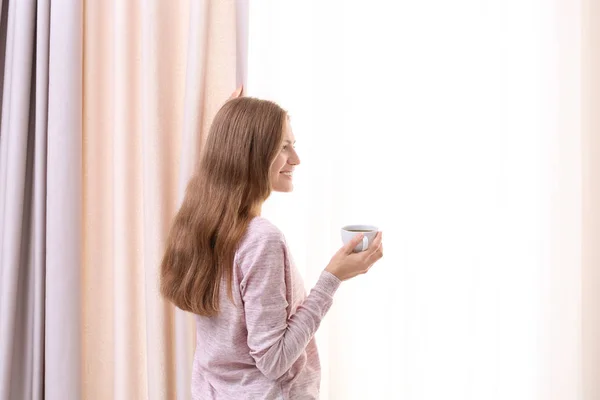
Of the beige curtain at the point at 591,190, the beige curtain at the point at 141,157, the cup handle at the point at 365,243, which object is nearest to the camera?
the cup handle at the point at 365,243

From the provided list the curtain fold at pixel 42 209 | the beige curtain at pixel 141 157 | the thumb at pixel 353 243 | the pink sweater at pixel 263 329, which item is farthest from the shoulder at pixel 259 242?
the curtain fold at pixel 42 209

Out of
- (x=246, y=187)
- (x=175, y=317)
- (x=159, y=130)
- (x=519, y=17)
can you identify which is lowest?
(x=175, y=317)

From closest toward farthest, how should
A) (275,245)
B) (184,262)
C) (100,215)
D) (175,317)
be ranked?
(275,245) → (184,262) → (175,317) → (100,215)

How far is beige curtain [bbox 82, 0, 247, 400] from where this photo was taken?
1615 millimetres

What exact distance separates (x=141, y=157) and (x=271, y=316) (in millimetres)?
877

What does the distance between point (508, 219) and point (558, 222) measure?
0.38 ft

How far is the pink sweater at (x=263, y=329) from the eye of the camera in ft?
3.38

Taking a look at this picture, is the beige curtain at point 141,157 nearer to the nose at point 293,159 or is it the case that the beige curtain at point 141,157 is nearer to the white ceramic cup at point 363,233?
the nose at point 293,159

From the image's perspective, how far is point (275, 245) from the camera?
3.45ft

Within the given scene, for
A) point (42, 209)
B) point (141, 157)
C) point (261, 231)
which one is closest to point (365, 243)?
point (261, 231)

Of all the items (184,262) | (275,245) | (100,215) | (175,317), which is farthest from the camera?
(100,215)

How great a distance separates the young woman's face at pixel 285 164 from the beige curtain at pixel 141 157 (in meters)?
0.46

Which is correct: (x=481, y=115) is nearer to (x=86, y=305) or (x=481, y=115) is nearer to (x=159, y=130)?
(x=159, y=130)

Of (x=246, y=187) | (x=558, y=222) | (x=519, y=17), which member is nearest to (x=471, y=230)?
(x=558, y=222)
